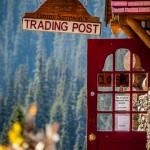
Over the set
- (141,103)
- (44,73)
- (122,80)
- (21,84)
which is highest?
(44,73)

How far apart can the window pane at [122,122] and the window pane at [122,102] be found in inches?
3.6

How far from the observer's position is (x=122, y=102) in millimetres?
8664

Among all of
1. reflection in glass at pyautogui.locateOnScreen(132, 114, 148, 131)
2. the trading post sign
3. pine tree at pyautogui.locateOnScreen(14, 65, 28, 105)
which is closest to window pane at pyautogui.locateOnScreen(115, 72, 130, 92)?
reflection in glass at pyautogui.locateOnScreen(132, 114, 148, 131)

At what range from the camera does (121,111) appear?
862 centimetres

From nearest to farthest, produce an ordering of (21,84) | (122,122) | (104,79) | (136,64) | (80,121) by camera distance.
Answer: (122,122), (104,79), (136,64), (80,121), (21,84)

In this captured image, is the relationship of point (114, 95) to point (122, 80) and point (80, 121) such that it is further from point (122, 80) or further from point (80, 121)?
point (80, 121)

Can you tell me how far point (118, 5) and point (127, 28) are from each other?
163cm

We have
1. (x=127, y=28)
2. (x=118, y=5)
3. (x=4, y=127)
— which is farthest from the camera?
(x=4, y=127)

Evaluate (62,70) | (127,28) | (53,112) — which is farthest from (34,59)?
(127,28)

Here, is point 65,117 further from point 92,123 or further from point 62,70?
point 92,123

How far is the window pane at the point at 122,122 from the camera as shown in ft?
28.2

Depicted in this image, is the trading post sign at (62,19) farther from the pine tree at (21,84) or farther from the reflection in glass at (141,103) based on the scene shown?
the pine tree at (21,84)

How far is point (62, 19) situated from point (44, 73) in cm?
4609

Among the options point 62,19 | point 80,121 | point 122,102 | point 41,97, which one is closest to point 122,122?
point 122,102
